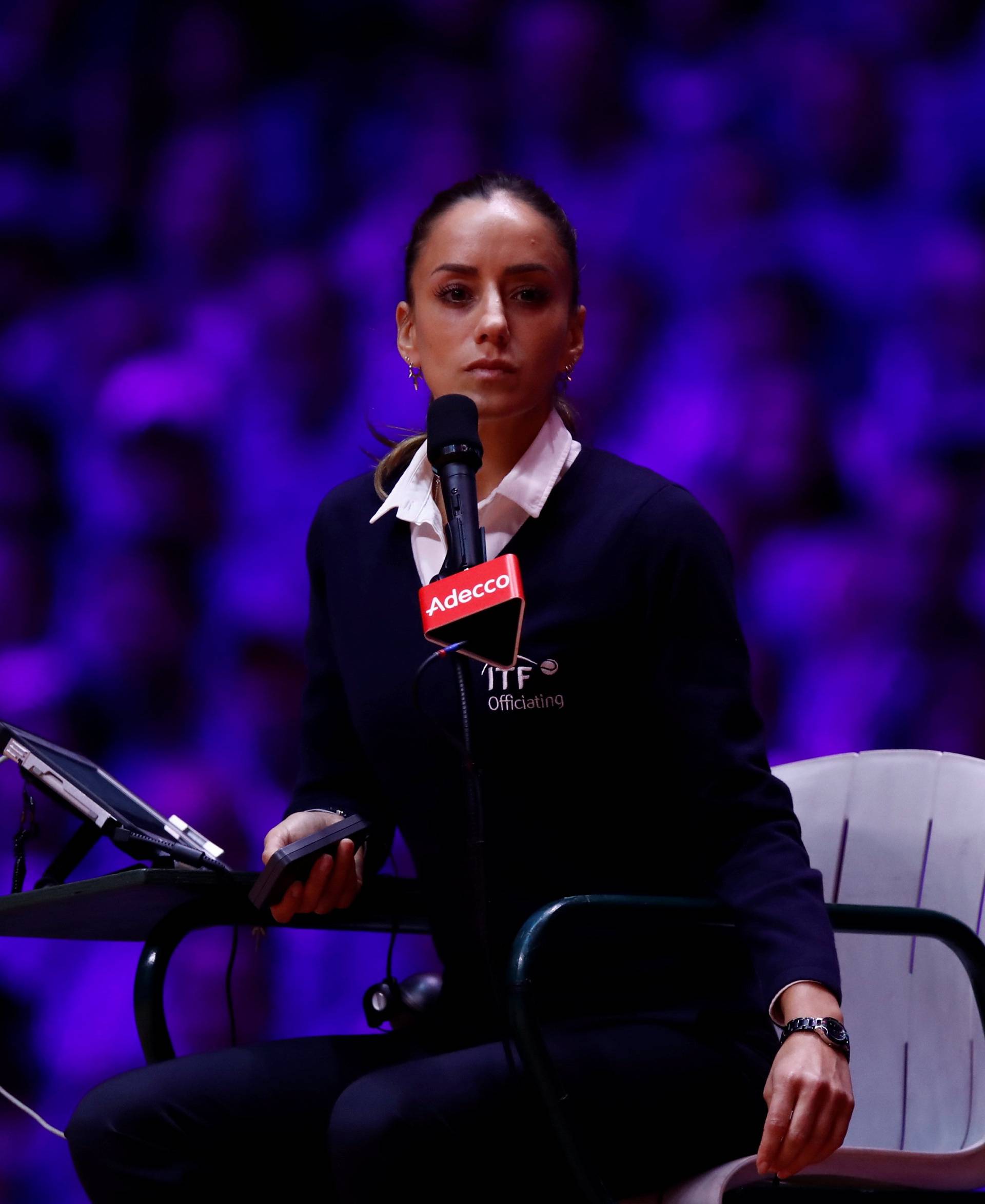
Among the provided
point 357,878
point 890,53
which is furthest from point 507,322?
point 890,53

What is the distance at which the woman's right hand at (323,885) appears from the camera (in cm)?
134

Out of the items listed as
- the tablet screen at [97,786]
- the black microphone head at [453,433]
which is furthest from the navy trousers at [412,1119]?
the black microphone head at [453,433]

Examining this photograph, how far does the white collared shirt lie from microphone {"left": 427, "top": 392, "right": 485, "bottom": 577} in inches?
10.7

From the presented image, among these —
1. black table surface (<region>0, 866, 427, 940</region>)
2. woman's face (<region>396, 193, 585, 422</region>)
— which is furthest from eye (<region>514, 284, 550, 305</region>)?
black table surface (<region>0, 866, 427, 940</region>)

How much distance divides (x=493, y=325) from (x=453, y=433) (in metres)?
0.33

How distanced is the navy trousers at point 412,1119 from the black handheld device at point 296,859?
158mm

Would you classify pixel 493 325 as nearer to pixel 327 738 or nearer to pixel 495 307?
pixel 495 307

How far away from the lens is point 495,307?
4.66 ft

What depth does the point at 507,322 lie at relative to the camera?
1426mm

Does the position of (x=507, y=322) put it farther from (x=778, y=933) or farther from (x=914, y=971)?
(x=914, y=971)

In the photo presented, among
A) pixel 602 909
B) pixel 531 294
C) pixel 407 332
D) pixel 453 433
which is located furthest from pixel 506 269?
pixel 602 909

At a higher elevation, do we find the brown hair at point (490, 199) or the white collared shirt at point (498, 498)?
the brown hair at point (490, 199)

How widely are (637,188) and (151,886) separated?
1383 mm

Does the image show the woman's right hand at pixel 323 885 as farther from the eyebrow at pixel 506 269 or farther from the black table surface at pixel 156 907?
the eyebrow at pixel 506 269
